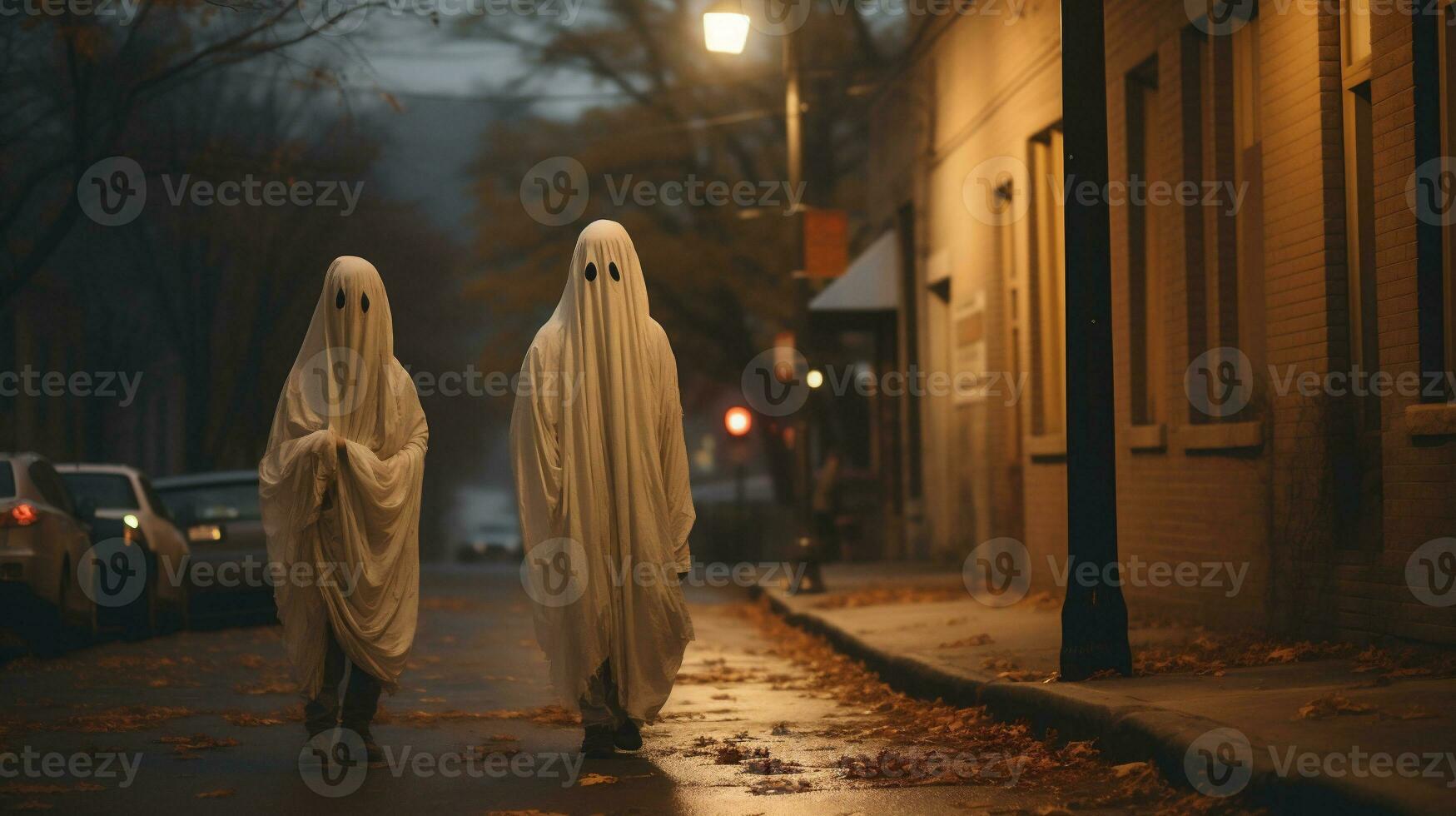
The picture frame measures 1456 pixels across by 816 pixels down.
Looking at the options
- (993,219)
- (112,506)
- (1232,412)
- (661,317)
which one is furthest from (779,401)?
(1232,412)

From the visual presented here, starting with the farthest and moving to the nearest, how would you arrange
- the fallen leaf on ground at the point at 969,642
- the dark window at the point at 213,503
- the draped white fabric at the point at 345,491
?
1. the dark window at the point at 213,503
2. the fallen leaf on ground at the point at 969,642
3. the draped white fabric at the point at 345,491

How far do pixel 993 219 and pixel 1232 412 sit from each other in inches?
268

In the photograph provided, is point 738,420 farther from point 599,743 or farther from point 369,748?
point 369,748

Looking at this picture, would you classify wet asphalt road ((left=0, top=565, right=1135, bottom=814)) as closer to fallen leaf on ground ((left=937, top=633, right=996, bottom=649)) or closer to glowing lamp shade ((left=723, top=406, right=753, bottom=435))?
fallen leaf on ground ((left=937, top=633, right=996, bottom=649))

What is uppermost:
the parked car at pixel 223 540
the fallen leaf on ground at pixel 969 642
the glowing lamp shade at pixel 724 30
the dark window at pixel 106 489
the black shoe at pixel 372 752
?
the glowing lamp shade at pixel 724 30

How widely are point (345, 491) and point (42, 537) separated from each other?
6318 mm

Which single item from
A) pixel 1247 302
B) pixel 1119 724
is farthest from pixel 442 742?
pixel 1247 302

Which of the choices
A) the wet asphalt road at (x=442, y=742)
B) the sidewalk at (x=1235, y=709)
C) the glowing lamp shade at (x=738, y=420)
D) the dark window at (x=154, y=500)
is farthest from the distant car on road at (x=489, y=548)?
the sidewalk at (x=1235, y=709)

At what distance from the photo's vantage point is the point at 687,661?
13.4 metres

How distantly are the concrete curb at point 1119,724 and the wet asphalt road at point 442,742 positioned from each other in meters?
0.48

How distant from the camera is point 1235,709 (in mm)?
7203

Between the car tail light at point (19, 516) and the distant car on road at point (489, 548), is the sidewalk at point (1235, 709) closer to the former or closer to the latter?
the car tail light at point (19, 516)

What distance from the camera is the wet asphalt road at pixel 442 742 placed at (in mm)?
6789

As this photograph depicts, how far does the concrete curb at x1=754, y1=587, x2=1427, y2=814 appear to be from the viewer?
5555mm
